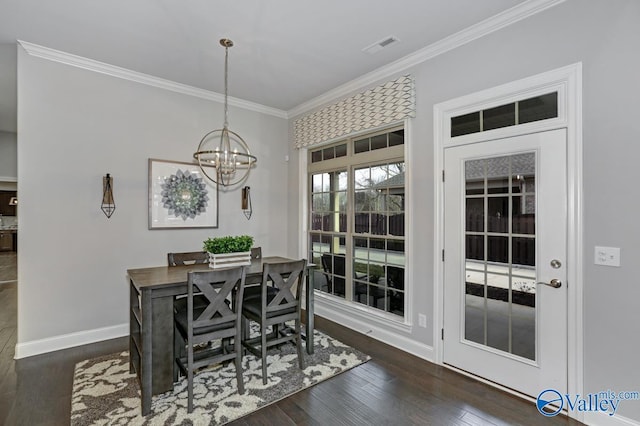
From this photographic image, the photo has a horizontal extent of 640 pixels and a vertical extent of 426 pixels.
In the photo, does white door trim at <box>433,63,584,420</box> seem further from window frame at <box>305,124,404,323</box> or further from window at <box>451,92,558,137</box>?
window frame at <box>305,124,404,323</box>

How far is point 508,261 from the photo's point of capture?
103 inches

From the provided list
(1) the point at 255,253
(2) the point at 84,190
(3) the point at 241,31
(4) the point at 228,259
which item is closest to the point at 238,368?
(4) the point at 228,259

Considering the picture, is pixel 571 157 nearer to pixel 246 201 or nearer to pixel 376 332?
pixel 376 332

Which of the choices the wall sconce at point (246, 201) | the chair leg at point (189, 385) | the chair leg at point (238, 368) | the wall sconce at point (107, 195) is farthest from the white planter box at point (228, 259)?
the wall sconce at point (246, 201)

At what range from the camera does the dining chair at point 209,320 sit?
89.4 inches

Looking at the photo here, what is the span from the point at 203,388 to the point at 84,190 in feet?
8.22

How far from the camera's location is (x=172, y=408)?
7.50 ft

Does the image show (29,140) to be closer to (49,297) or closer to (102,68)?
(102,68)

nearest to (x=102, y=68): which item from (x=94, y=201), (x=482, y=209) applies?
(x=94, y=201)

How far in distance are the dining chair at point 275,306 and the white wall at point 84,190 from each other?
71.1 inches

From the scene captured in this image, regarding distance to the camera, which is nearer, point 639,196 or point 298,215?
point 639,196

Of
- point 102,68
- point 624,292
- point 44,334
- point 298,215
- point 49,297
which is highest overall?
point 102,68

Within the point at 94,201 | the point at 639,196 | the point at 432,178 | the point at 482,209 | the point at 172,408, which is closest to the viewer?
the point at 639,196

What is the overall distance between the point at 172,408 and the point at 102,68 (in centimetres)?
353
